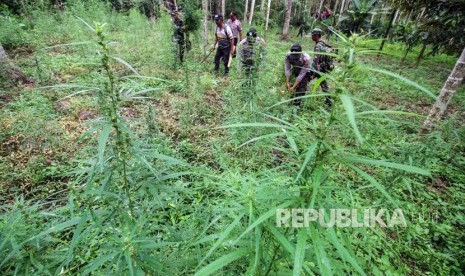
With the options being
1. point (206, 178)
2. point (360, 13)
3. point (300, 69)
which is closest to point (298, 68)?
point (300, 69)

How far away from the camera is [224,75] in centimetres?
827

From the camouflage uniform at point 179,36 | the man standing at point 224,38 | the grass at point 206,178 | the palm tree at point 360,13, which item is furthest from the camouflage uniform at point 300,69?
the palm tree at point 360,13

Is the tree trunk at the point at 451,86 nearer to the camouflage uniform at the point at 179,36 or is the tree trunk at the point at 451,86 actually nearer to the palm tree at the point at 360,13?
the camouflage uniform at the point at 179,36

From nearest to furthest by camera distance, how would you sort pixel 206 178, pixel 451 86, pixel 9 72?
pixel 206 178 → pixel 451 86 → pixel 9 72

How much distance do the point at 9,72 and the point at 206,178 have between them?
5.95 metres

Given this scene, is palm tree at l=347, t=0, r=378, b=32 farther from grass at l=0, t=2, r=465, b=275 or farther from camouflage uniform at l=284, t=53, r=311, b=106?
camouflage uniform at l=284, t=53, r=311, b=106

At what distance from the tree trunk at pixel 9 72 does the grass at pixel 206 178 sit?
398 mm

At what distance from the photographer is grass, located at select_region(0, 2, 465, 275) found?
1252 millimetres

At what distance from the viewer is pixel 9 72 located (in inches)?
242

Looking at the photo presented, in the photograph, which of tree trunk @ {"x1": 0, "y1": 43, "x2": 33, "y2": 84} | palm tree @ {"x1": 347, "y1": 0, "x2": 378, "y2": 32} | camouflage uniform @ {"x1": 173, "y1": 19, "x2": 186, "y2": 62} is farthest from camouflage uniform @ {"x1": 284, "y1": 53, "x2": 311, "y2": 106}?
palm tree @ {"x1": 347, "y1": 0, "x2": 378, "y2": 32}

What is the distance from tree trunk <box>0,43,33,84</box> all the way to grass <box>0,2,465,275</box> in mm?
398

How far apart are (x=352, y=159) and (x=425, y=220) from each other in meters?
3.63

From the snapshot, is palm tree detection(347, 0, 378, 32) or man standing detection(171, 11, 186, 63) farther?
palm tree detection(347, 0, 378, 32)

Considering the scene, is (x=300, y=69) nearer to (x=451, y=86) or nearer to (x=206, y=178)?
(x=451, y=86)
